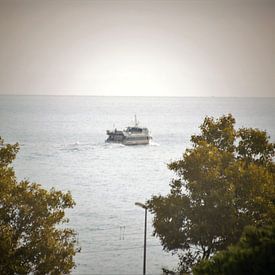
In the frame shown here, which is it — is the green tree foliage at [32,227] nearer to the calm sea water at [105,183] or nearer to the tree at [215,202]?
the tree at [215,202]

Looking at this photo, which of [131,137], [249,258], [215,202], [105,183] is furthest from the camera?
[131,137]

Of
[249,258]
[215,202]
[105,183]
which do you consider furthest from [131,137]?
[249,258]

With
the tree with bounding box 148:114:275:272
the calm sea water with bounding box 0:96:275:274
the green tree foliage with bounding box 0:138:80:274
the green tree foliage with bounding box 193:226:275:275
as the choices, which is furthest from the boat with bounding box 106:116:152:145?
the green tree foliage with bounding box 193:226:275:275

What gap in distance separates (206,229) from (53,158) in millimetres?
96427

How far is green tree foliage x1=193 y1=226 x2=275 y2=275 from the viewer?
1989 centimetres

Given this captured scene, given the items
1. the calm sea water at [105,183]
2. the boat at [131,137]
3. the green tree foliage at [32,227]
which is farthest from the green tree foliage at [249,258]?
the boat at [131,137]

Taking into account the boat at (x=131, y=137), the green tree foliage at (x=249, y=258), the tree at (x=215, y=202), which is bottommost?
the green tree foliage at (x=249, y=258)

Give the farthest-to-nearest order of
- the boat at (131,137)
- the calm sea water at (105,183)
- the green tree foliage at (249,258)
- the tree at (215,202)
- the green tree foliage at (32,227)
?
the boat at (131,137)
the calm sea water at (105,183)
the tree at (215,202)
the green tree foliage at (32,227)
the green tree foliage at (249,258)

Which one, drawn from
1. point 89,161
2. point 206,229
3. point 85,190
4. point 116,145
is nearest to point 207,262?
point 206,229

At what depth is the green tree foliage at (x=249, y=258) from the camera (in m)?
19.9

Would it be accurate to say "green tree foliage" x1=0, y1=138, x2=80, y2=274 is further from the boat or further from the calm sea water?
the boat

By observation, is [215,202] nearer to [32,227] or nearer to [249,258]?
[32,227]

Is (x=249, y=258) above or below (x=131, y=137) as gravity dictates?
below

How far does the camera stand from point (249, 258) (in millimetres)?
20375
